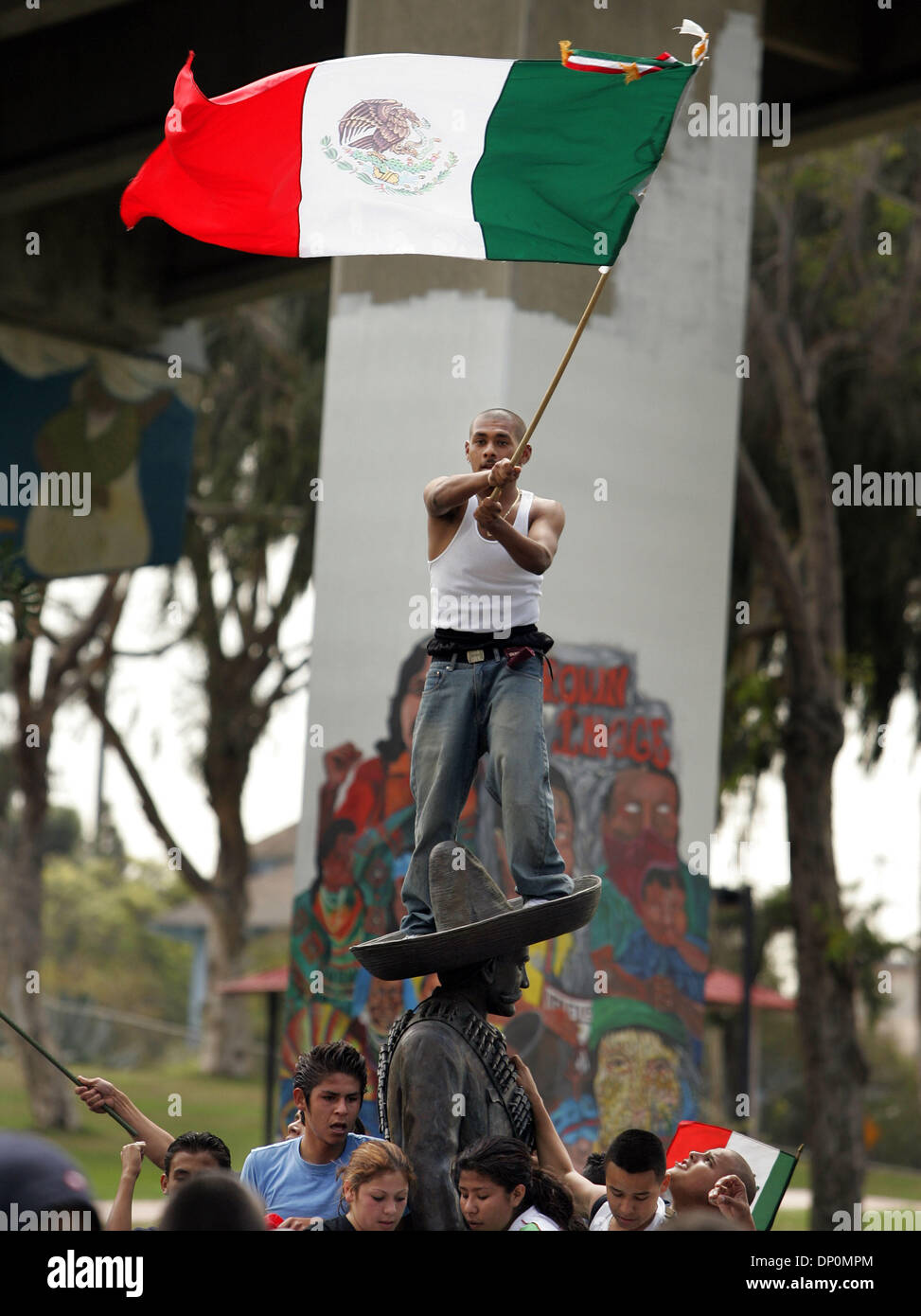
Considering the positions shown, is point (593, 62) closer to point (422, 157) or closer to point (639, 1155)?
point (422, 157)

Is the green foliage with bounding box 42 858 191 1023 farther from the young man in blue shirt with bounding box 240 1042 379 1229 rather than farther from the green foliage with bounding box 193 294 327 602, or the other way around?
the young man in blue shirt with bounding box 240 1042 379 1229

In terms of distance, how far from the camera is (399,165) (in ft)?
23.7

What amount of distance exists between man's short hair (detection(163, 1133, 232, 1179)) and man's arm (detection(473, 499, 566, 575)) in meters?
2.21

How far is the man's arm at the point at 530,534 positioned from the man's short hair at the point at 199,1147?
2208mm

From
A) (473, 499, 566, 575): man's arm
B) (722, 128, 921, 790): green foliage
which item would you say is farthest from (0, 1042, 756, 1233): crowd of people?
(722, 128, 921, 790): green foliage

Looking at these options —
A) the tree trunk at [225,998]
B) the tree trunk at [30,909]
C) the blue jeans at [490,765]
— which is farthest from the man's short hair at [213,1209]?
the tree trunk at [225,998]

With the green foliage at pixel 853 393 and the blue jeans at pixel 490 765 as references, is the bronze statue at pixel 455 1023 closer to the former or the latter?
the blue jeans at pixel 490 765

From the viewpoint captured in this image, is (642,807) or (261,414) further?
(261,414)

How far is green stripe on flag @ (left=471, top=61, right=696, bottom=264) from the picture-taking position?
22.7 ft

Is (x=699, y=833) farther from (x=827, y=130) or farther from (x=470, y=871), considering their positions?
(x=827, y=130)

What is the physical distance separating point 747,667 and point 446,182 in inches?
648

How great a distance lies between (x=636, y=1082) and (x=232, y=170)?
6.83 metres

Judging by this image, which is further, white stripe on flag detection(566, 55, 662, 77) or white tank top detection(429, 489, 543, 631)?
white stripe on flag detection(566, 55, 662, 77)

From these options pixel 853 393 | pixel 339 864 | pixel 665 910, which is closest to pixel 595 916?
pixel 665 910
